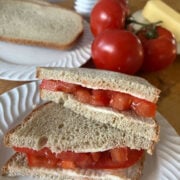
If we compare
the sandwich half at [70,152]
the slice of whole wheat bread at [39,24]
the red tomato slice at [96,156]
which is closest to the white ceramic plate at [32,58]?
the slice of whole wheat bread at [39,24]

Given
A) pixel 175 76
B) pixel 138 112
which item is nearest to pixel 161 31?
pixel 175 76

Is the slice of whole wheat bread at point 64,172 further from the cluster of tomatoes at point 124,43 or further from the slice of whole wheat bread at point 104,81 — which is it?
the cluster of tomatoes at point 124,43

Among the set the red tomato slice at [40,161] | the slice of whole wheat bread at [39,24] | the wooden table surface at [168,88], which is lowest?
the slice of whole wheat bread at [39,24]

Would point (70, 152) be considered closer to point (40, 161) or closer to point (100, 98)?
point (40, 161)

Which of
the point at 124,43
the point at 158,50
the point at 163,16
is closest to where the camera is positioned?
the point at 124,43

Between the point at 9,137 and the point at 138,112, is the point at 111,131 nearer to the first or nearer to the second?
the point at 138,112

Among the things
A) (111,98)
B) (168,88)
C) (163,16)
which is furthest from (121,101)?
(163,16)
